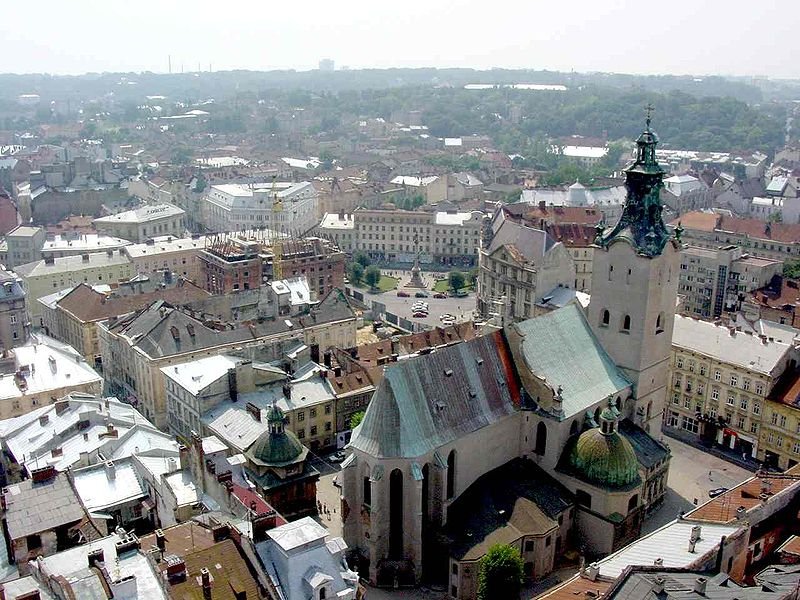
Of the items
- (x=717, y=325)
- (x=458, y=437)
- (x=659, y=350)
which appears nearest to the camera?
(x=458, y=437)

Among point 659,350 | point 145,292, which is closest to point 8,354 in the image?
point 145,292

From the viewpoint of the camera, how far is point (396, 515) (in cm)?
6425

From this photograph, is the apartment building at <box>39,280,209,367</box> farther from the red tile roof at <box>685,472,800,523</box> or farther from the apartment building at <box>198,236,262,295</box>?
the red tile roof at <box>685,472,800,523</box>

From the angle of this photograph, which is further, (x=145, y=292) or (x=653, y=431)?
(x=145, y=292)

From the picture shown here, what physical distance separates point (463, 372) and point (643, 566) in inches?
925

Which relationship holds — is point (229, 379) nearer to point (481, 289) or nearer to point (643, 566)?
point (643, 566)

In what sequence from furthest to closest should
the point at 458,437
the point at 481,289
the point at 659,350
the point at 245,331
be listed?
the point at 481,289 → the point at 245,331 → the point at 659,350 → the point at 458,437

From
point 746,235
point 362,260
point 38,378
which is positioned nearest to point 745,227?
point 746,235

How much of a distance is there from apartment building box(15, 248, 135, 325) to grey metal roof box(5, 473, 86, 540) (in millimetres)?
79277

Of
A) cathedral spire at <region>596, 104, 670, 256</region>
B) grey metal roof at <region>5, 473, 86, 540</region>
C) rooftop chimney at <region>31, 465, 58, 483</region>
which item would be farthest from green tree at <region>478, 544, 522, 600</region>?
rooftop chimney at <region>31, 465, 58, 483</region>

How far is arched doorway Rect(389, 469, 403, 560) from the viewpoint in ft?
208

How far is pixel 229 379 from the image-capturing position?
275 feet

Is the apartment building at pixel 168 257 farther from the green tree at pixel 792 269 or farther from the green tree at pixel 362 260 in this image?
the green tree at pixel 792 269

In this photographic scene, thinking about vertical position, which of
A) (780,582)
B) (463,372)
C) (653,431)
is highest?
(463,372)
